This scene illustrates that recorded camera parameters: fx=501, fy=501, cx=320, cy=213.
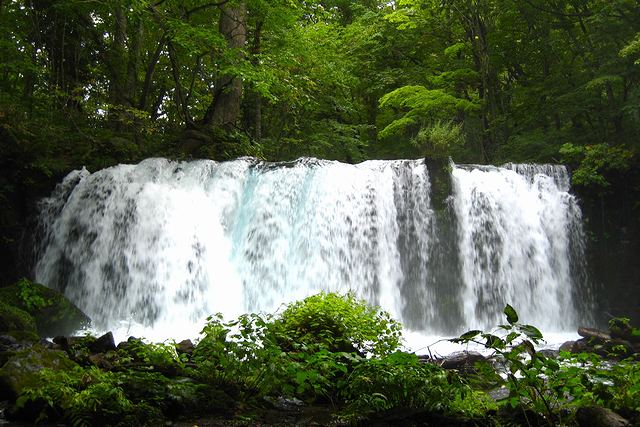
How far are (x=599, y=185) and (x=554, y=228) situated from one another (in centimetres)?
167

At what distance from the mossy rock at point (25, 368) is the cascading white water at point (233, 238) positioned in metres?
5.58

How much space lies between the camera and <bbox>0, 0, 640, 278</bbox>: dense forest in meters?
11.7

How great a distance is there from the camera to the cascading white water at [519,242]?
11250mm

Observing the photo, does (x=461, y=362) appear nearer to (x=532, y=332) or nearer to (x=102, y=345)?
(x=532, y=332)

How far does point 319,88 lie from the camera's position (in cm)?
1662

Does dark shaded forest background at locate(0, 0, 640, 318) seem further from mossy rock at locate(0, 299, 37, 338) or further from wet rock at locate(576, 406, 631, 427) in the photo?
wet rock at locate(576, 406, 631, 427)

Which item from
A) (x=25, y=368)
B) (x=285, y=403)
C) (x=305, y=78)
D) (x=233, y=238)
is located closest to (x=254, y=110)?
(x=305, y=78)

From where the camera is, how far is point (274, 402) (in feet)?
13.5

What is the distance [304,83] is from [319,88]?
6.64 feet

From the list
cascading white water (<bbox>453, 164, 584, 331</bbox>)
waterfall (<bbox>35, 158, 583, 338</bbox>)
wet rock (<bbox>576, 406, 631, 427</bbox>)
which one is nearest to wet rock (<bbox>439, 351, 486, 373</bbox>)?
wet rock (<bbox>576, 406, 631, 427</bbox>)

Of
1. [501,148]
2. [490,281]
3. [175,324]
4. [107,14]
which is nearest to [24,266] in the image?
[175,324]

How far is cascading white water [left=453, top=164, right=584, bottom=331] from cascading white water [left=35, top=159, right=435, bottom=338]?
0.99 meters

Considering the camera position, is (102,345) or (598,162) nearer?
(102,345)

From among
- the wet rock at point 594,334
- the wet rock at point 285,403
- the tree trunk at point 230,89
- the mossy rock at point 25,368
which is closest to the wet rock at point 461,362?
the wet rock at point 285,403
